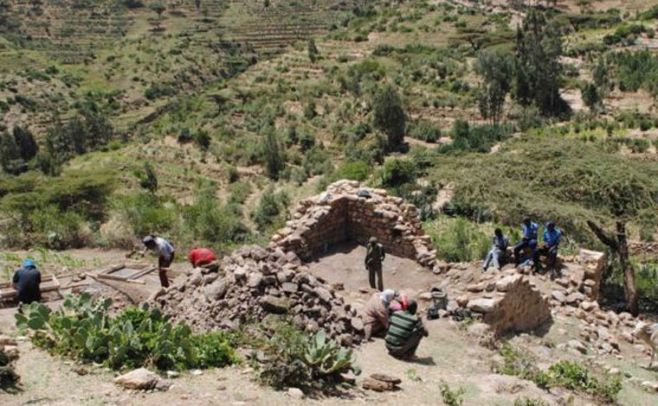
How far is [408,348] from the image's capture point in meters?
10.5

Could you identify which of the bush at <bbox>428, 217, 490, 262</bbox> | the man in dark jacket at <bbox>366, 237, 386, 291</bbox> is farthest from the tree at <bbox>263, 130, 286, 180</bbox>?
the man in dark jacket at <bbox>366, 237, 386, 291</bbox>

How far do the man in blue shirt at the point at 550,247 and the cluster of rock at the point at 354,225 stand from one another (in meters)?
2.43

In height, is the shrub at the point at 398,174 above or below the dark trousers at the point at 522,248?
below

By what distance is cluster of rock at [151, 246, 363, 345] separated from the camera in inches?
411

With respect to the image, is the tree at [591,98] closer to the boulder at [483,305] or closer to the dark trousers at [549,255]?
the dark trousers at [549,255]

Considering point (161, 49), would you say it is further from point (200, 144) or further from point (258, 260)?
point (258, 260)

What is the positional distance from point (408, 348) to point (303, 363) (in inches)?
101

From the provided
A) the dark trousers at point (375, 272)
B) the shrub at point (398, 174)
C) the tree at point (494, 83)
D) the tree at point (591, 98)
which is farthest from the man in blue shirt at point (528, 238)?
the tree at point (591, 98)

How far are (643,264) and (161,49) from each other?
72621 mm

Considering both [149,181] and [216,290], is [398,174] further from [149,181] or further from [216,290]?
[216,290]

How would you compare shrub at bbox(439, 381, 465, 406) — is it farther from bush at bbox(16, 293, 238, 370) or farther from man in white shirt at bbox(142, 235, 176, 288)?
man in white shirt at bbox(142, 235, 176, 288)

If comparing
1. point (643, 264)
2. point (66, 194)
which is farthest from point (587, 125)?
point (66, 194)

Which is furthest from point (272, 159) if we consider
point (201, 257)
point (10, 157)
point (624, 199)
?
point (201, 257)

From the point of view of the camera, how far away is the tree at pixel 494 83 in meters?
44.3
